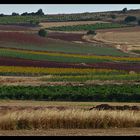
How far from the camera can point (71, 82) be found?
1513 inches

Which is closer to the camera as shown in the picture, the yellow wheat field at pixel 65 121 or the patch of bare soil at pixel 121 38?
Answer: the yellow wheat field at pixel 65 121

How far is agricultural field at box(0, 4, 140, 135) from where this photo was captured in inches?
468

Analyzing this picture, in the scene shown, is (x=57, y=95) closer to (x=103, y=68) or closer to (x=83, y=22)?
(x=103, y=68)

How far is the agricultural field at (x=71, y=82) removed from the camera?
11898mm

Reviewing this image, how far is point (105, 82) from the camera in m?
Result: 37.8

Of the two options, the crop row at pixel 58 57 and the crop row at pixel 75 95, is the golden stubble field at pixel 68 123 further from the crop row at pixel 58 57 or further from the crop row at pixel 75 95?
the crop row at pixel 58 57

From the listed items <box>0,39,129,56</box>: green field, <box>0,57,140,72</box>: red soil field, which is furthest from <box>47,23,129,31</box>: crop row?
<box>0,57,140,72</box>: red soil field

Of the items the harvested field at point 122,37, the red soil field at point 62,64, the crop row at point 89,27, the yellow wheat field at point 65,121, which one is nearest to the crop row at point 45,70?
the red soil field at point 62,64

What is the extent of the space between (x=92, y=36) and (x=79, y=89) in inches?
2130

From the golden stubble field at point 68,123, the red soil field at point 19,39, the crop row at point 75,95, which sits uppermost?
the golden stubble field at point 68,123

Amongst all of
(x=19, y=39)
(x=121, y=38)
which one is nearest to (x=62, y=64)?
(x=19, y=39)

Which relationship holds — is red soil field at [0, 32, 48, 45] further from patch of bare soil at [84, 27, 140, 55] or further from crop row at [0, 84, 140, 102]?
crop row at [0, 84, 140, 102]

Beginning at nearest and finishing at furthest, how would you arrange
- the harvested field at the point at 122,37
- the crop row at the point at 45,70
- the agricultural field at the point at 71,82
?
1. the agricultural field at the point at 71,82
2. the crop row at the point at 45,70
3. the harvested field at the point at 122,37
